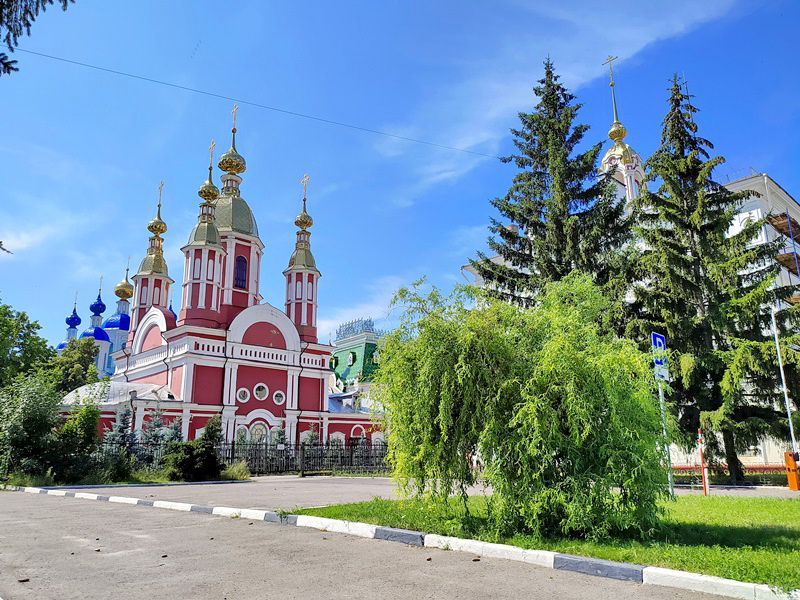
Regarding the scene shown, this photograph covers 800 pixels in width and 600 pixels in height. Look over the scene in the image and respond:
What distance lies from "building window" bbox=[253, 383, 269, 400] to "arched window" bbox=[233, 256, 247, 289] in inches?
294

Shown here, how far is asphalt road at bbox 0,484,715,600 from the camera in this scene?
15.2ft

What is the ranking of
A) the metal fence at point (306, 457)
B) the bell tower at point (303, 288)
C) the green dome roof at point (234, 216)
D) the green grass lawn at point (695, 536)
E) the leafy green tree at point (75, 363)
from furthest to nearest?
the leafy green tree at point (75, 363)
the bell tower at point (303, 288)
the green dome roof at point (234, 216)
the metal fence at point (306, 457)
the green grass lawn at point (695, 536)

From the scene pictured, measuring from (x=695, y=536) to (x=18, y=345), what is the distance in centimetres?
4088

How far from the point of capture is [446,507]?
25.9 ft

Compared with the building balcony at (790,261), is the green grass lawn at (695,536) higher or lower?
lower

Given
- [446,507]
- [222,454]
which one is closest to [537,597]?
[446,507]

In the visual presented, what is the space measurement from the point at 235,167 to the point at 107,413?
779 inches

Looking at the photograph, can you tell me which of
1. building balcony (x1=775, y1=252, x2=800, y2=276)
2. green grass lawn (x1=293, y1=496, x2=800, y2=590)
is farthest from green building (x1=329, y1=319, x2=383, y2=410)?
green grass lawn (x1=293, y1=496, x2=800, y2=590)

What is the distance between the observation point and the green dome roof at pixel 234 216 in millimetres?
39062

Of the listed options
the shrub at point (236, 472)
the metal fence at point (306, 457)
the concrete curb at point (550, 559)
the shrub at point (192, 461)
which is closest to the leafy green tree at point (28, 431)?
the shrub at point (192, 461)

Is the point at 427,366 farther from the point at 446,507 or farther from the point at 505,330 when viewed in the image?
the point at 446,507

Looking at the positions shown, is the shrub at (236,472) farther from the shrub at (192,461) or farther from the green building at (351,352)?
the green building at (351,352)

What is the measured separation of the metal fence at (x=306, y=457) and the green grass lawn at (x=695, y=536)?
1600cm

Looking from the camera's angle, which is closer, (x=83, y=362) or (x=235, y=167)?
(x=235, y=167)
